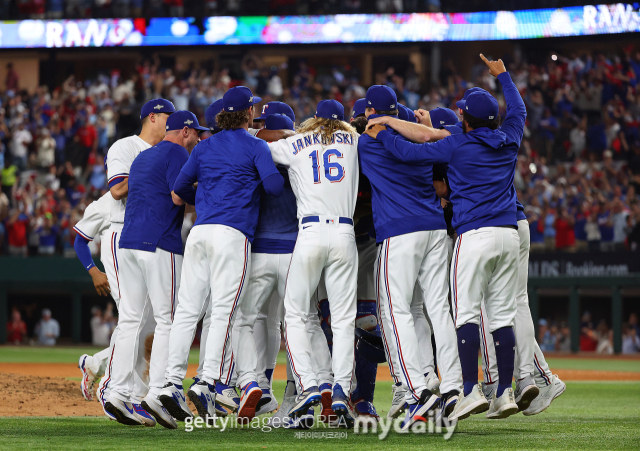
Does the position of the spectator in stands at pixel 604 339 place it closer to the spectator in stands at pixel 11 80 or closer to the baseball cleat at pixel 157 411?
the baseball cleat at pixel 157 411

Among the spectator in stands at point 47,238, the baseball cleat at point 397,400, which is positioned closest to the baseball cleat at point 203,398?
the baseball cleat at point 397,400

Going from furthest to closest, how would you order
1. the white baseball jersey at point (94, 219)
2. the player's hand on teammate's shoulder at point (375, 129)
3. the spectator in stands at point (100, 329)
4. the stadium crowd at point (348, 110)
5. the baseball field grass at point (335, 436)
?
the stadium crowd at point (348, 110)
the spectator in stands at point (100, 329)
the white baseball jersey at point (94, 219)
the player's hand on teammate's shoulder at point (375, 129)
the baseball field grass at point (335, 436)

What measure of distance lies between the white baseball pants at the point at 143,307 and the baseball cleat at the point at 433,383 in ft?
6.10

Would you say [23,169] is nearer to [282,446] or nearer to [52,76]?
[52,76]

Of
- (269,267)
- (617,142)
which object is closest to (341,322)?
(269,267)

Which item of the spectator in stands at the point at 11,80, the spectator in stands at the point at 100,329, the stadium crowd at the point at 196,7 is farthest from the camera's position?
the spectator in stands at the point at 11,80

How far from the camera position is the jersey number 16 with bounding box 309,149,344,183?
5.36 m

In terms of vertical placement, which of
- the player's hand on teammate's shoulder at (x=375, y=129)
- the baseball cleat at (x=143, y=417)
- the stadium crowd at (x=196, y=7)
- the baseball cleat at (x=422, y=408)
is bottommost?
the baseball cleat at (x=143, y=417)

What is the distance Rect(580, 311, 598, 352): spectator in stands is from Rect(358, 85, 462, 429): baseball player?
11.4 m

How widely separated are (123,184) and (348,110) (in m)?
15.1

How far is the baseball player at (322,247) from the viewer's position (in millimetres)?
5219

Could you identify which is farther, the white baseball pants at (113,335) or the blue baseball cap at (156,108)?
the blue baseball cap at (156,108)

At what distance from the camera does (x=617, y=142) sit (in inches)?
722

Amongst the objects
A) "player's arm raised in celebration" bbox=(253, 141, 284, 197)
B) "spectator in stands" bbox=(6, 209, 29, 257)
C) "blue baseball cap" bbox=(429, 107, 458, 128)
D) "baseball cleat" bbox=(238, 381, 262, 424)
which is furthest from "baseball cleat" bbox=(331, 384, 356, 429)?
"spectator in stands" bbox=(6, 209, 29, 257)
